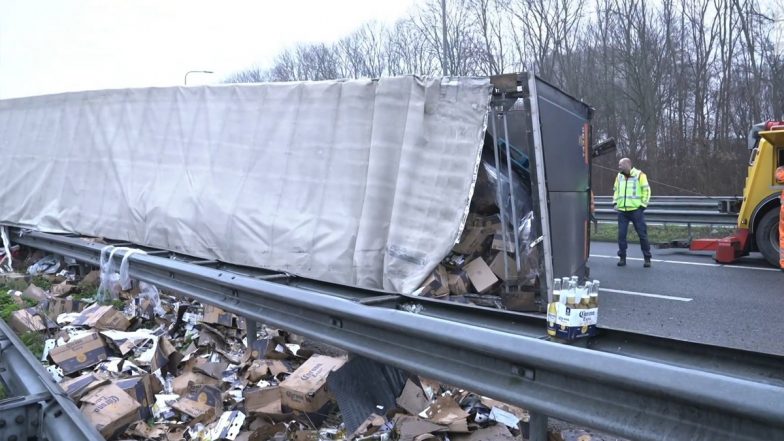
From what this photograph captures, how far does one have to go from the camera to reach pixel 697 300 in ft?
26.0

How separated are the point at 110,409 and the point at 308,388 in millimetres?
1165

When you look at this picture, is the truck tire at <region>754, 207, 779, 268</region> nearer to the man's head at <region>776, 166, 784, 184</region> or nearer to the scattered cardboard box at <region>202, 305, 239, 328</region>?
the man's head at <region>776, 166, 784, 184</region>

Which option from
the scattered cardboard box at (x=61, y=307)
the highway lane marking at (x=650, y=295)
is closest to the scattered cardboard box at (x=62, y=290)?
the scattered cardboard box at (x=61, y=307)

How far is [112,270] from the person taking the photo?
6.41 meters

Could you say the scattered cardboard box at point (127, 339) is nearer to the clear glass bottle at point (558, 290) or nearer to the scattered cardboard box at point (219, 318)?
the scattered cardboard box at point (219, 318)

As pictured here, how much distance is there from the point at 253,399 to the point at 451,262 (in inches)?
128

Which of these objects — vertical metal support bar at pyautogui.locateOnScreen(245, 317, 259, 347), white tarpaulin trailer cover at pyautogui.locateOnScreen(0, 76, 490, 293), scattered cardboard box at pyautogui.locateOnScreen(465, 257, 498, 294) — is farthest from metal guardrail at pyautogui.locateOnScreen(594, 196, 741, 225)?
vertical metal support bar at pyautogui.locateOnScreen(245, 317, 259, 347)

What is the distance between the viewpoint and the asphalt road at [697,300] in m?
6.26

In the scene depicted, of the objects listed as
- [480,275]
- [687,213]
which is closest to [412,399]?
[480,275]

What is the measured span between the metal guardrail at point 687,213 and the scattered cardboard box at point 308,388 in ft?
36.9

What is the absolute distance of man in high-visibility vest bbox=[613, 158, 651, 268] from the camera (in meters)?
10.7

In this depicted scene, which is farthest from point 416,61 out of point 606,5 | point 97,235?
point 97,235

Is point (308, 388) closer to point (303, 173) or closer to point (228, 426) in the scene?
point (228, 426)

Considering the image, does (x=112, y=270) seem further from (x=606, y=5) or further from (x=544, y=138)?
(x=606, y=5)
